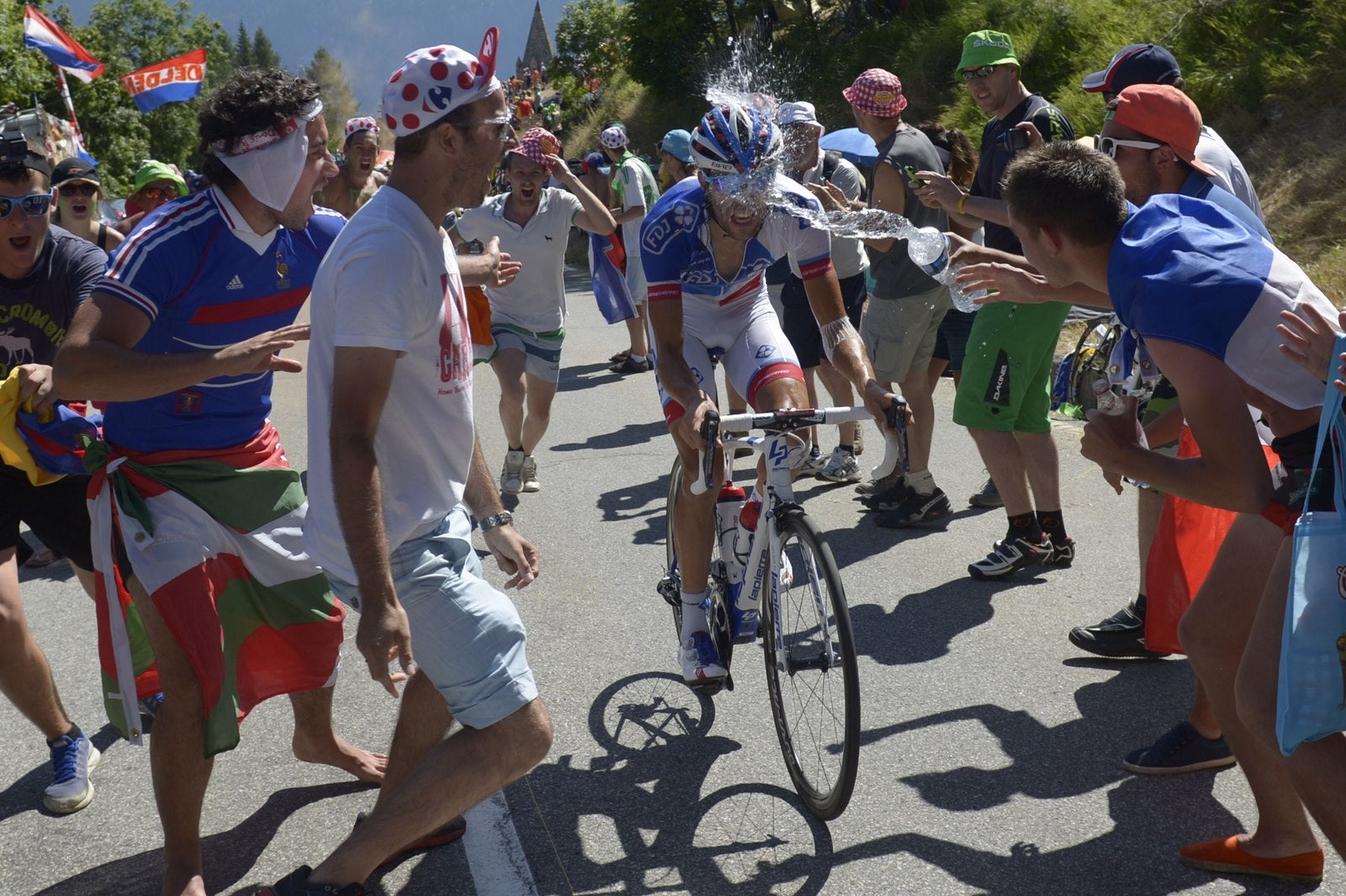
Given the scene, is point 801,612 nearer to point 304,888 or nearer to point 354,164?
point 304,888

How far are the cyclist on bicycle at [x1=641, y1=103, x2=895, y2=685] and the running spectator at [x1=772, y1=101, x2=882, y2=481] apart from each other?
239 centimetres

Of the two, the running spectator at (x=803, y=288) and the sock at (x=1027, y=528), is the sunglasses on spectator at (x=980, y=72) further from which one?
the sock at (x=1027, y=528)

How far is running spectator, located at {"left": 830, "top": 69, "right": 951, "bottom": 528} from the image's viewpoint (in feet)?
20.5

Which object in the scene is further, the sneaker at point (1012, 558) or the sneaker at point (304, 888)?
the sneaker at point (1012, 558)

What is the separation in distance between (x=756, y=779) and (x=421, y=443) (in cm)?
166

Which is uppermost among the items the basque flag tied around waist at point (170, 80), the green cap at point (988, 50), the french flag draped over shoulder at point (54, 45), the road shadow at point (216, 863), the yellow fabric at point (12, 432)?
the french flag draped over shoulder at point (54, 45)

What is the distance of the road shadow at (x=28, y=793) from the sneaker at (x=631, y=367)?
24.2 ft

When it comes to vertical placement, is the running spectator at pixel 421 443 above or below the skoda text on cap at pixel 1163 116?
below

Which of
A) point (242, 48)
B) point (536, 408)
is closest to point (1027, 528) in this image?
point (536, 408)

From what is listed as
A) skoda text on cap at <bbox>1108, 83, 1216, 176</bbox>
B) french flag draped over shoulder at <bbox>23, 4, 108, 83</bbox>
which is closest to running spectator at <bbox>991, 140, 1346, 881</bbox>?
skoda text on cap at <bbox>1108, 83, 1216, 176</bbox>

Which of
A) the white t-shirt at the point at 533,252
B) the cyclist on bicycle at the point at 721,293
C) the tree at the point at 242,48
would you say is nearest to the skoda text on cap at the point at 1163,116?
the cyclist on bicycle at the point at 721,293

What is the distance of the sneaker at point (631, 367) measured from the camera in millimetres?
11352

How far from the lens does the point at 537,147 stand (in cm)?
758

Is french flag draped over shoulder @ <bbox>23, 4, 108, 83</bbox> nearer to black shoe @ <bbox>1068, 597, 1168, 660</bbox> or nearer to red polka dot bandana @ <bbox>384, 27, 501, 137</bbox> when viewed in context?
red polka dot bandana @ <bbox>384, 27, 501, 137</bbox>
